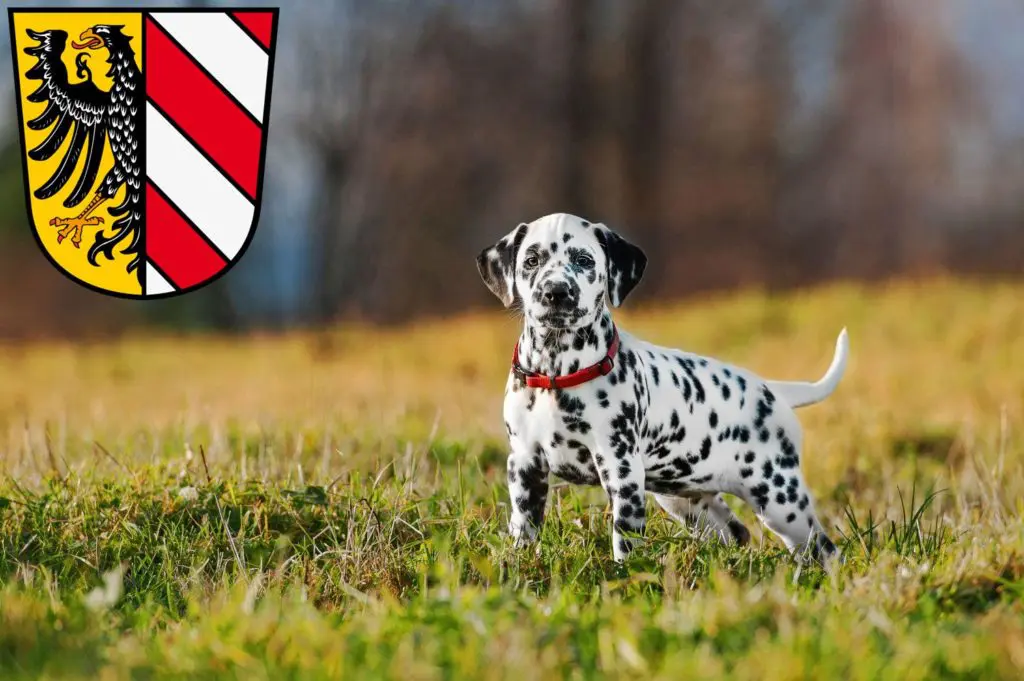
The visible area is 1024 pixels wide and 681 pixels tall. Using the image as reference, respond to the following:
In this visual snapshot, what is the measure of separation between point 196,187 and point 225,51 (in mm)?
759

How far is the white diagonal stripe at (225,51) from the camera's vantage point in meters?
5.84

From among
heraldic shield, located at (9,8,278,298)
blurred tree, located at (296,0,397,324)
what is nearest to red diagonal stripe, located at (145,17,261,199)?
heraldic shield, located at (9,8,278,298)

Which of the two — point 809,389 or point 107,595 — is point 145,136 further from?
point 809,389

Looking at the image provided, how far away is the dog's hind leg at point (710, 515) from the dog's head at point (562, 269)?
3.75 feet

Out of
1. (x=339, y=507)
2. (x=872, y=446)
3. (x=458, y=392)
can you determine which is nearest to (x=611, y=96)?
(x=458, y=392)

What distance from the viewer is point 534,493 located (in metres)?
4.31

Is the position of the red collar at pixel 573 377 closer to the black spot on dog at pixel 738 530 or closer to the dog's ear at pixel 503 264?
the dog's ear at pixel 503 264

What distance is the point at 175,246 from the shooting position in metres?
5.89

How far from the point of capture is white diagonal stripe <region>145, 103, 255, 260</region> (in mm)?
5789

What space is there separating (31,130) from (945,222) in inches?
790

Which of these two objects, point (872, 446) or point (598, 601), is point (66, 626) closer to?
point (598, 601)

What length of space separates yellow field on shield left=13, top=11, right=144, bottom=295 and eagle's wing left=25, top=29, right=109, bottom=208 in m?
0.03

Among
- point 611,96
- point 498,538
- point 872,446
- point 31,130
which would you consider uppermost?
point 611,96

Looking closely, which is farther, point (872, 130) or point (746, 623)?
point (872, 130)
